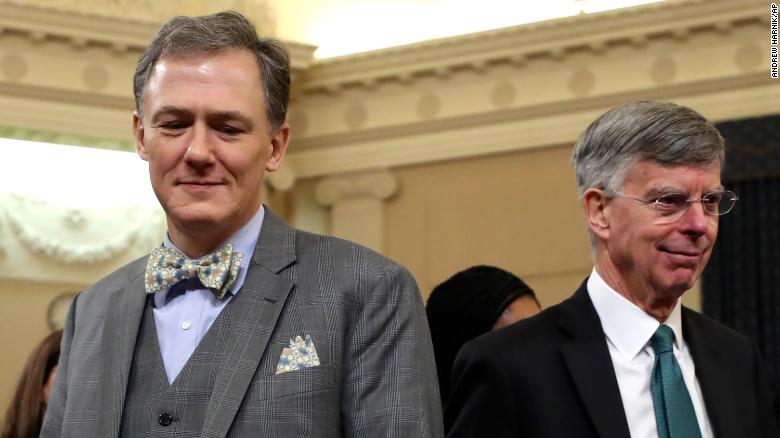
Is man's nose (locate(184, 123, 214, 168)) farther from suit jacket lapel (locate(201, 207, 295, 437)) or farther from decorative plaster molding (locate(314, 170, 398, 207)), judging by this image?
decorative plaster molding (locate(314, 170, 398, 207))

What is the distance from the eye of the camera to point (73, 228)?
1095 centimetres

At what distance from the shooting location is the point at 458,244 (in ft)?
36.5

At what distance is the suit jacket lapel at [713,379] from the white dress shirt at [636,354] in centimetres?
2

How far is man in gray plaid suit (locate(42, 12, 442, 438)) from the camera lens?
96.7 inches

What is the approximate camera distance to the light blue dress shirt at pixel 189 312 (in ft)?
8.41

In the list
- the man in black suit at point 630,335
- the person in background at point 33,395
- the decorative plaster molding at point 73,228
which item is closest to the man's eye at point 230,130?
the man in black suit at point 630,335

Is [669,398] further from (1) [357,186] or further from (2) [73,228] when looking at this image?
(1) [357,186]

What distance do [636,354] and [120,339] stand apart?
102cm

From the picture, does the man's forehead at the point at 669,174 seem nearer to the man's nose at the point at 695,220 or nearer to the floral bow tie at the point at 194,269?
the man's nose at the point at 695,220

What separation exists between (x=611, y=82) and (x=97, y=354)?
320 inches

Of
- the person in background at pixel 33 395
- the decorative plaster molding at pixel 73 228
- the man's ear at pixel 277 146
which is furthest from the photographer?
the decorative plaster molding at pixel 73 228

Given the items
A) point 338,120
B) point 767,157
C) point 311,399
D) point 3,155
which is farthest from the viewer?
point 338,120

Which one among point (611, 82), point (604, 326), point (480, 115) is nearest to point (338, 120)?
point (480, 115)

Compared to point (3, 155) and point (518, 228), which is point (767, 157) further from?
point (3, 155)
